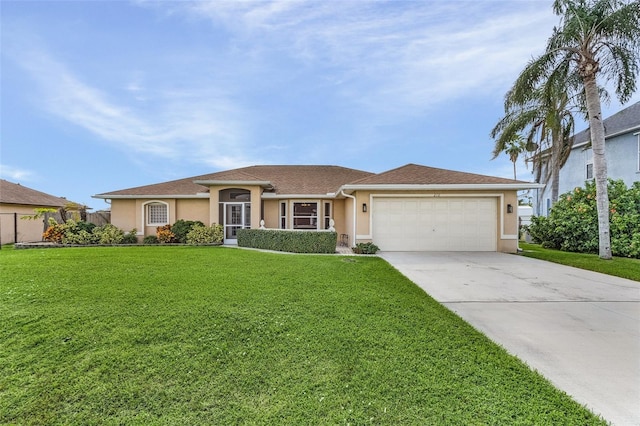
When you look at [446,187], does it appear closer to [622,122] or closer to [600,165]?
[600,165]

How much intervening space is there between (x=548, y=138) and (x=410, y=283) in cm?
1664

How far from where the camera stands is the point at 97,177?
18.9 meters

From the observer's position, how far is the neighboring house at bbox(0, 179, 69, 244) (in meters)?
16.9

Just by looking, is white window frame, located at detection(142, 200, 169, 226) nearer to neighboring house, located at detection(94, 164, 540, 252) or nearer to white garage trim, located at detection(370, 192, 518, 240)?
Result: neighboring house, located at detection(94, 164, 540, 252)

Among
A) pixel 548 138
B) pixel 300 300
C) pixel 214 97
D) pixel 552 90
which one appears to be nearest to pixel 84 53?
pixel 214 97

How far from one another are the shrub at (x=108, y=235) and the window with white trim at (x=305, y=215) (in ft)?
30.6

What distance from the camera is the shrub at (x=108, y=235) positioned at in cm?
1519

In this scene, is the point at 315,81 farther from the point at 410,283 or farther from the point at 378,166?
the point at 410,283

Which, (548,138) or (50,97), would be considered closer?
(50,97)

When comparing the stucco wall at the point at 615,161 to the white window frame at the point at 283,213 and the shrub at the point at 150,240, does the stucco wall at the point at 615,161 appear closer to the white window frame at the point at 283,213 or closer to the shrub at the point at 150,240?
the white window frame at the point at 283,213

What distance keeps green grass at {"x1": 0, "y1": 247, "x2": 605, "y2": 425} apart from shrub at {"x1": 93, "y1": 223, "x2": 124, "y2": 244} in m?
10.5

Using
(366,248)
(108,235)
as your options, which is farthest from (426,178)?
(108,235)

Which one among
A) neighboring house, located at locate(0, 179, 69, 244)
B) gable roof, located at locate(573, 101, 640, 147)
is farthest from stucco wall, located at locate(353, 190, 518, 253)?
neighboring house, located at locate(0, 179, 69, 244)

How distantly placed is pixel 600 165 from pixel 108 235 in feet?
73.3
